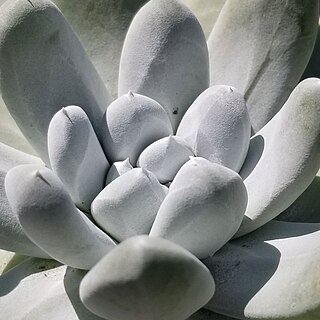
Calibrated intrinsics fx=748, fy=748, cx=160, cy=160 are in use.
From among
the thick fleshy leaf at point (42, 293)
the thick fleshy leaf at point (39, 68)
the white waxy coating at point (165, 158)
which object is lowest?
the thick fleshy leaf at point (42, 293)

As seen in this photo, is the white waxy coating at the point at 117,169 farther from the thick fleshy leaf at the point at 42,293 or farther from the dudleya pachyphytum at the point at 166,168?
the thick fleshy leaf at the point at 42,293

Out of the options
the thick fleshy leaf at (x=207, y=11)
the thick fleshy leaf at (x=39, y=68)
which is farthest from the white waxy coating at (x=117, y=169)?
the thick fleshy leaf at (x=207, y=11)

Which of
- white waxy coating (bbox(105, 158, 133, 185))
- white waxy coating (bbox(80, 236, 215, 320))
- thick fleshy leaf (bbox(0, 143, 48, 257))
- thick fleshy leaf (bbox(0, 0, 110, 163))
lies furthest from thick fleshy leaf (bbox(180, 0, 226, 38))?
white waxy coating (bbox(80, 236, 215, 320))

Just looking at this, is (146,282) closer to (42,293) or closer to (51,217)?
(51,217)

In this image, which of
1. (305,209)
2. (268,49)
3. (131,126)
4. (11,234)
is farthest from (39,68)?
(305,209)

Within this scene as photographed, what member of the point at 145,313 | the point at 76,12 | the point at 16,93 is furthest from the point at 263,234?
the point at 76,12
